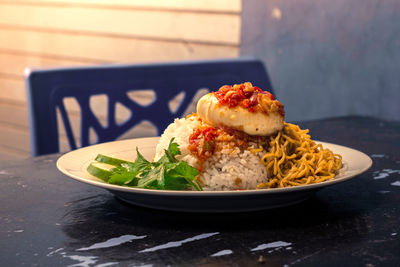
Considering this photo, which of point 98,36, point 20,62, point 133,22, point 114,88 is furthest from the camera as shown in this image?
point 20,62

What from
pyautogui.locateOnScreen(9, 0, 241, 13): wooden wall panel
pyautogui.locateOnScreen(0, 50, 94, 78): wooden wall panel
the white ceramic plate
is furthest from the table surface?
pyautogui.locateOnScreen(0, 50, 94, 78): wooden wall panel

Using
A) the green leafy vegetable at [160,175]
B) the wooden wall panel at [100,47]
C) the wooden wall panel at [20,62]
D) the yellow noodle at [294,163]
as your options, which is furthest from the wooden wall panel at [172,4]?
the green leafy vegetable at [160,175]

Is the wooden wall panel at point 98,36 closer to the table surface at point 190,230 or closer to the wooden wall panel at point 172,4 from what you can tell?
the wooden wall panel at point 172,4

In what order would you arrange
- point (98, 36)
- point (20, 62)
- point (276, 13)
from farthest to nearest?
point (20, 62) → point (98, 36) → point (276, 13)

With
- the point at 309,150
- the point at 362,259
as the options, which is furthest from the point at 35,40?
the point at 362,259

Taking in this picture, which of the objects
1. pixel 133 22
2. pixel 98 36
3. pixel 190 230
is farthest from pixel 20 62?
pixel 190 230

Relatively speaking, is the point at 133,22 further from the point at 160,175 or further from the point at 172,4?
the point at 160,175

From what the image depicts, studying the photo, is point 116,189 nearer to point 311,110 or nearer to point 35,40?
point 311,110

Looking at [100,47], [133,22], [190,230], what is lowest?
[190,230]
